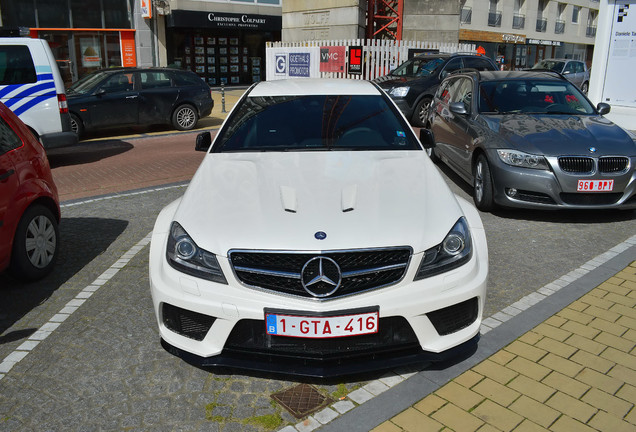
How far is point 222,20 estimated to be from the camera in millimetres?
26906

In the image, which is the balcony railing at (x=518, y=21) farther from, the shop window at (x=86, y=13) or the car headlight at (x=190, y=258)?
the car headlight at (x=190, y=258)

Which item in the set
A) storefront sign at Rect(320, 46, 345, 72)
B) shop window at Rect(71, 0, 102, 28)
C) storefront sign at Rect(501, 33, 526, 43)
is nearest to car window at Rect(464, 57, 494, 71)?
storefront sign at Rect(320, 46, 345, 72)

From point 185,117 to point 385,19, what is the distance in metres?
14.6

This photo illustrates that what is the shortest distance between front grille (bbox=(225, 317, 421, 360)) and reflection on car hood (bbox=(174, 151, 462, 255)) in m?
0.42

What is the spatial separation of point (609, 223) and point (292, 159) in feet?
13.9

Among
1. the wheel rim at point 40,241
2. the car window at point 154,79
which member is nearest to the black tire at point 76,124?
the car window at point 154,79

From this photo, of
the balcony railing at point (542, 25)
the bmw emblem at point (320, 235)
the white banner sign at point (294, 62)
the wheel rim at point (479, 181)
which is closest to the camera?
the bmw emblem at point (320, 235)

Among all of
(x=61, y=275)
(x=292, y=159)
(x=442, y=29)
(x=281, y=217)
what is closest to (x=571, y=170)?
(x=292, y=159)

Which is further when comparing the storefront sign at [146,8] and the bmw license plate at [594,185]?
the storefront sign at [146,8]

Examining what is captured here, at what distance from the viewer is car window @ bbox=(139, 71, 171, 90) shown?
1376cm

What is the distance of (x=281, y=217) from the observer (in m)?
3.26

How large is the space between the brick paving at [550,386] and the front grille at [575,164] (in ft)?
7.40

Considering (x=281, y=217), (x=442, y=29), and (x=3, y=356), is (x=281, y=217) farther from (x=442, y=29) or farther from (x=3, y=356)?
(x=442, y=29)

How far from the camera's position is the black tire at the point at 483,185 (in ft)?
21.7
